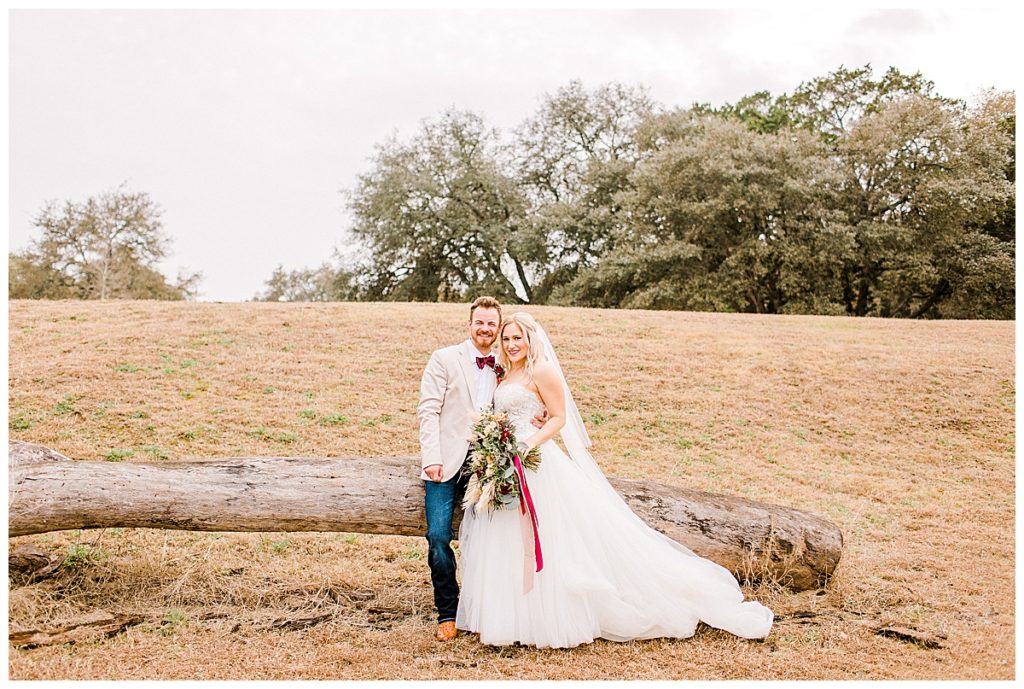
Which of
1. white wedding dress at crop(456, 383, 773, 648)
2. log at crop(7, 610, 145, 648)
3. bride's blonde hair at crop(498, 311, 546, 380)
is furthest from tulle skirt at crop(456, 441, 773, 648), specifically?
log at crop(7, 610, 145, 648)

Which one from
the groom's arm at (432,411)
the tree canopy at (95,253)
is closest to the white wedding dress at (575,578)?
the groom's arm at (432,411)

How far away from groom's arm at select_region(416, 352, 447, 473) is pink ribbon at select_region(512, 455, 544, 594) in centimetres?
57

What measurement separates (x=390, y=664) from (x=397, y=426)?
7042mm

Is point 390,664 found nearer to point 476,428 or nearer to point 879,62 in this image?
point 476,428

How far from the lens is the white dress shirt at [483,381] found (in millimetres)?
5611

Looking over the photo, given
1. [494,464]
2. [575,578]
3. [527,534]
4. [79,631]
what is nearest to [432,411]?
[494,464]

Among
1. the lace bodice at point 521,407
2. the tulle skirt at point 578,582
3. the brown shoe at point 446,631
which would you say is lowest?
the brown shoe at point 446,631

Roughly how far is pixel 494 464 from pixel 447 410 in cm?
57

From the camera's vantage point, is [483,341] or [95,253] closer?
[483,341]

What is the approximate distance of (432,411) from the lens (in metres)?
5.45

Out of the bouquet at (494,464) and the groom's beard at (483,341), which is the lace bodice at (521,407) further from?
the groom's beard at (483,341)

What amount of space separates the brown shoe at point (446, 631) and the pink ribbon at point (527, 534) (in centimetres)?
61

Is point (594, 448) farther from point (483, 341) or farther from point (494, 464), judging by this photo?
point (494, 464)

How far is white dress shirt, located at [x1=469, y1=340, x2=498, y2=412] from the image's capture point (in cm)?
561
